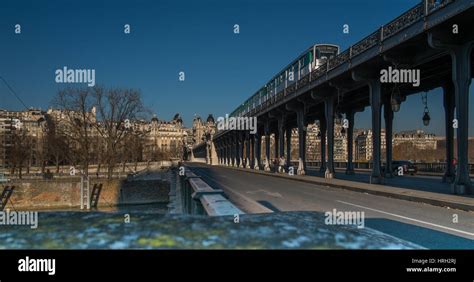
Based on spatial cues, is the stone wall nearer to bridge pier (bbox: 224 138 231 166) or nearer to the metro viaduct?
the metro viaduct

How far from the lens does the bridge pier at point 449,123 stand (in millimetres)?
27969

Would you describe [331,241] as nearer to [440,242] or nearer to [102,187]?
[440,242]

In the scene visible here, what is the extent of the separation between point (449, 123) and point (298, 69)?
649 inches

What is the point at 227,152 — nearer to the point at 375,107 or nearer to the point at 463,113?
the point at 375,107

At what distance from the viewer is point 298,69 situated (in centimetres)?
4162

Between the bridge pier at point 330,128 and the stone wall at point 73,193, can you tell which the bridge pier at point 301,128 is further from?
the stone wall at point 73,193

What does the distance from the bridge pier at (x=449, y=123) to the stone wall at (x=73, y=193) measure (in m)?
33.8

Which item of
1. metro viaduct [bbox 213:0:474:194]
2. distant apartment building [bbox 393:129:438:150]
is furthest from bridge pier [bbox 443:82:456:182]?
distant apartment building [bbox 393:129:438:150]

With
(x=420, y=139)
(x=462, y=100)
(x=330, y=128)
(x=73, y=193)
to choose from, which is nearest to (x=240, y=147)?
(x=73, y=193)

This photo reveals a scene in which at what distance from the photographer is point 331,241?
279 cm

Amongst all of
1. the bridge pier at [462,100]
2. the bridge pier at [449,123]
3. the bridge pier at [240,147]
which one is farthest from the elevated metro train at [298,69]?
the bridge pier at [240,147]

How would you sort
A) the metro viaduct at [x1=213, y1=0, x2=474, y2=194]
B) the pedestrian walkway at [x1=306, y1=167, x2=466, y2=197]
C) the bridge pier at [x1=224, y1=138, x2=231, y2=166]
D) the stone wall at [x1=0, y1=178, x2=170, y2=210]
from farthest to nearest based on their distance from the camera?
the bridge pier at [x1=224, y1=138, x2=231, y2=166]
the stone wall at [x1=0, y1=178, x2=170, y2=210]
the pedestrian walkway at [x1=306, y1=167, x2=466, y2=197]
the metro viaduct at [x1=213, y1=0, x2=474, y2=194]

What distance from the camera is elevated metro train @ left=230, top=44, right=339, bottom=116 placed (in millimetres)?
36438

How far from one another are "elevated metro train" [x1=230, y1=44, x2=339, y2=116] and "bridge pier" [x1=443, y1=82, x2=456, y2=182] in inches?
340
